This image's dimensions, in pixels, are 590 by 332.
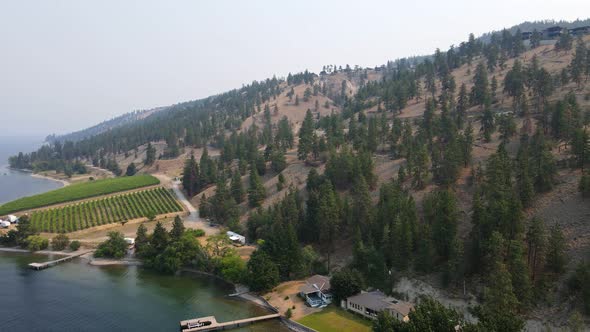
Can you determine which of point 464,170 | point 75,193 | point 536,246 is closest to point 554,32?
point 464,170

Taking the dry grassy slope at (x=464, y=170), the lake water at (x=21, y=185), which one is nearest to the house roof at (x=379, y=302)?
the dry grassy slope at (x=464, y=170)

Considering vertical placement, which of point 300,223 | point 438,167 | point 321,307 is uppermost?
point 438,167

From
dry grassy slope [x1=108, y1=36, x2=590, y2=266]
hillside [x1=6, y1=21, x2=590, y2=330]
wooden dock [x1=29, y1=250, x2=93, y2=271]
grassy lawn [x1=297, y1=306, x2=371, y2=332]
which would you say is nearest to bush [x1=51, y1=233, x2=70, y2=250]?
wooden dock [x1=29, y1=250, x2=93, y2=271]

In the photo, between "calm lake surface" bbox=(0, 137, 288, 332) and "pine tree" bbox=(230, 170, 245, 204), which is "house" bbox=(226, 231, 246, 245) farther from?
"pine tree" bbox=(230, 170, 245, 204)

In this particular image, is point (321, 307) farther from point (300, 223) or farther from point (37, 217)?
point (37, 217)

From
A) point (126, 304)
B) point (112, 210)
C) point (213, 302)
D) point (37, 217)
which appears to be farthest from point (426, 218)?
point (37, 217)

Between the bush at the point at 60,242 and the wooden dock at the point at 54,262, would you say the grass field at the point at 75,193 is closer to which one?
the bush at the point at 60,242
